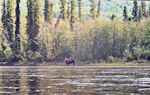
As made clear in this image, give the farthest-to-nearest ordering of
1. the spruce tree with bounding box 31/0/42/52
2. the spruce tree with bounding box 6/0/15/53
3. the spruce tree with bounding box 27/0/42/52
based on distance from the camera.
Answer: the spruce tree with bounding box 6/0/15/53, the spruce tree with bounding box 27/0/42/52, the spruce tree with bounding box 31/0/42/52

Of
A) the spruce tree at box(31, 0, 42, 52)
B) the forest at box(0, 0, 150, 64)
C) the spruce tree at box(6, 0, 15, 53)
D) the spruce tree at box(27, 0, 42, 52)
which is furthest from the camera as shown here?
the spruce tree at box(6, 0, 15, 53)

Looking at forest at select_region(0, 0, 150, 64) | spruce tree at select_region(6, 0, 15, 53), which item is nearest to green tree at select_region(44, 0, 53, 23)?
forest at select_region(0, 0, 150, 64)

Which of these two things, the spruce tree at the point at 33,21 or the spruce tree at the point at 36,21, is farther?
the spruce tree at the point at 33,21

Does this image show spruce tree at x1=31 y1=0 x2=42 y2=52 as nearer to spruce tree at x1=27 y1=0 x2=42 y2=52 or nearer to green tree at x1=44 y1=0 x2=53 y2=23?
spruce tree at x1=27 y1=0 x2=42 y2=52

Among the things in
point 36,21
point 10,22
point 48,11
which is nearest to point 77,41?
point 36,21

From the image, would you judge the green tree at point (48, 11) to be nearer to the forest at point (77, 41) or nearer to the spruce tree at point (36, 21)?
the forest at point (77, 41)

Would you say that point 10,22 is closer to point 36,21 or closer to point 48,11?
point 36,21

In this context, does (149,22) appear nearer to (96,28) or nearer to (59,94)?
(96,28)

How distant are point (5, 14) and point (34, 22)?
9771mm

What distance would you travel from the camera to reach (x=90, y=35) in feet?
326

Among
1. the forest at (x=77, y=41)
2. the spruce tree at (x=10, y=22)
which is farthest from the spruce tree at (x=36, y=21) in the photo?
the spruce tree at (x=10, y=22)

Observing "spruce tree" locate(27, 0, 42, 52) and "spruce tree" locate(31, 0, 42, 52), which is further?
"spruce tree" locate(27, 0, 42, 52)

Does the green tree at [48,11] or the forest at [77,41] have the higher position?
the green tree at [48,11]

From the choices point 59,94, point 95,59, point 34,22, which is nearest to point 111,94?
point 59,94
